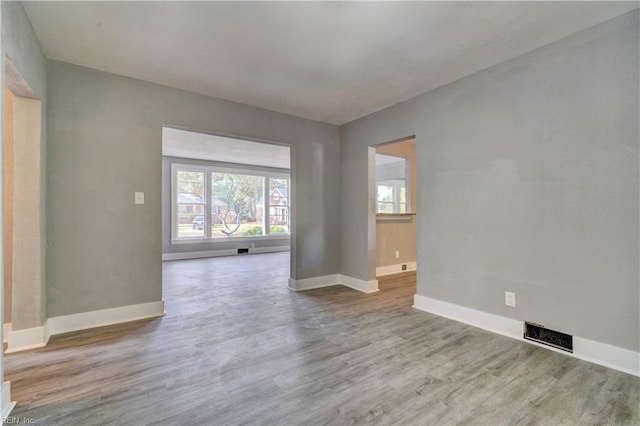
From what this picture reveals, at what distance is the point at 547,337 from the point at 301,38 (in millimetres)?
3114

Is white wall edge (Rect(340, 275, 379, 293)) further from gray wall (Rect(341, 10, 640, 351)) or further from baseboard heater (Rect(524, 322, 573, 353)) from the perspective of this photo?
baseboard heater (Rect(524, 322, 573, 353))

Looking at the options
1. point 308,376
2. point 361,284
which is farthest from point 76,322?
point 361,284

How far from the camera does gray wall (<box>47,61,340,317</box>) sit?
2.62 meters

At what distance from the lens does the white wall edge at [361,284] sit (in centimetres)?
399

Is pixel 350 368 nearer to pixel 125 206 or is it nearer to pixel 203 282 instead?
pixel 125 206

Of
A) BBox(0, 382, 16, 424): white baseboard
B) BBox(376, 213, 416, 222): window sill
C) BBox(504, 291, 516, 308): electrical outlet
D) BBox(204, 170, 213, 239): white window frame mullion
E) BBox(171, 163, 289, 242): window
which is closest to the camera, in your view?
BBox(0, 382, 16, 424): white baseboard

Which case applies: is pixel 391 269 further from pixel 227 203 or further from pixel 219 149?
pixel 227 203

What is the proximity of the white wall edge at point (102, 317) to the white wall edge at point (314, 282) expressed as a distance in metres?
1.65

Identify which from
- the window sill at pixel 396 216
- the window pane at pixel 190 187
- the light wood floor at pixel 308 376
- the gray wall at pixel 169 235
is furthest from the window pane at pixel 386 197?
the light wood floor at pixel 308 376

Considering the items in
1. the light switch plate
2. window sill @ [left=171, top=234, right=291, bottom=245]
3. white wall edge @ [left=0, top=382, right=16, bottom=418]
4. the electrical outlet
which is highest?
the light switch plate

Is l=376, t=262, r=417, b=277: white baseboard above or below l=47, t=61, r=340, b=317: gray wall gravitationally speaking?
below

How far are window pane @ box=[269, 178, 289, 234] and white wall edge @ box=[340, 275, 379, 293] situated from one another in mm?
4660

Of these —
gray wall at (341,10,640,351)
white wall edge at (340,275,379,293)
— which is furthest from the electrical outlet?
white wall edge at (340,275,379,293)

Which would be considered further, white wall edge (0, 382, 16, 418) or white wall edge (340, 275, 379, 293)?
white wall edge (340, 275, 379, 293)
